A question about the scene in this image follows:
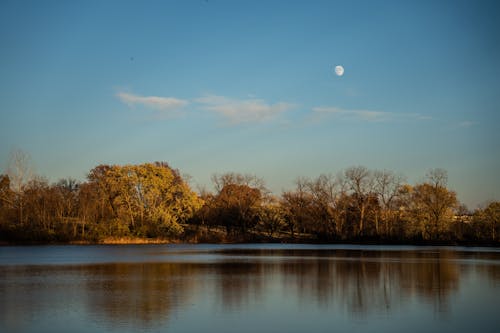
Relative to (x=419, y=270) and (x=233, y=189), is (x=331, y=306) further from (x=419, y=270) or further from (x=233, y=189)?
(x=233, y=189)

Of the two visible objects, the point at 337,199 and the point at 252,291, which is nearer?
the point at 252,291

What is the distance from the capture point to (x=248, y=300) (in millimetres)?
17062

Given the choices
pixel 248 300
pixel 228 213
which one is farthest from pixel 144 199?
pixel 248 300

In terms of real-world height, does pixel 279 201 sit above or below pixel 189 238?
above

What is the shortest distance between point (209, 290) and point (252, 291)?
5.04 ft

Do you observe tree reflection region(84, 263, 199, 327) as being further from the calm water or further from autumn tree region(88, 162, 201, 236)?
autumn tree region(88, 162, 201, 236)

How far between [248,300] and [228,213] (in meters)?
66.0

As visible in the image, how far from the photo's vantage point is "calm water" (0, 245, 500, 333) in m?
13.0

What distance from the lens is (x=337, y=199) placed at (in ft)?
254

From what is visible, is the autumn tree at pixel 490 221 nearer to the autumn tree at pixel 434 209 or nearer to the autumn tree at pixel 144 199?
the autumn tree at pixel 434 209

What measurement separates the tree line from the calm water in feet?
127

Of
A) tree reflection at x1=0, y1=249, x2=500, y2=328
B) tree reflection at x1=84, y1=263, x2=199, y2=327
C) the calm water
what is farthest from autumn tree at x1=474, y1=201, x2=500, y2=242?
tree reflection at x1=84, y1=263, x2=199, y2=327

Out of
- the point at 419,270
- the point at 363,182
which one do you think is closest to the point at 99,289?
the point at 419,270

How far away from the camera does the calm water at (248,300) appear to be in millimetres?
12953
